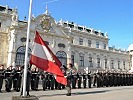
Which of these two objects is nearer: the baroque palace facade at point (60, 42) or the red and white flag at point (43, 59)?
the red and white flag at point (43, 59)

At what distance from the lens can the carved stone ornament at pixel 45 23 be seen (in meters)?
37.1

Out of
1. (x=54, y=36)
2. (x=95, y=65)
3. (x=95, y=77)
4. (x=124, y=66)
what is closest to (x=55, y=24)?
(x=54, y=36)

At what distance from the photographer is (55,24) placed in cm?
3866

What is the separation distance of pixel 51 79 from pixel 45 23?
22404 mm

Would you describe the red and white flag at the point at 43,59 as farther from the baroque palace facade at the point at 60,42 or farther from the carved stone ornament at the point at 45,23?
the carved stone ornament at the point at 45,23

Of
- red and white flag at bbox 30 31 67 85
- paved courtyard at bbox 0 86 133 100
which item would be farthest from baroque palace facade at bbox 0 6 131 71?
red and white flag at bbox 30 31 67 85

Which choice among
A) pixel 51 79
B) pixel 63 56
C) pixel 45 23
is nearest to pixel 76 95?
pixel 51 79

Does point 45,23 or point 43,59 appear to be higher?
point 45,23

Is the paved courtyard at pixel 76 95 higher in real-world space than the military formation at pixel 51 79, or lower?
lower

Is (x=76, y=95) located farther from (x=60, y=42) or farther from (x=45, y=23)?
(x=60, y=42)

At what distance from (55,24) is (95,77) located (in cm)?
2051

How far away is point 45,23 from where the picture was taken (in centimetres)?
3731

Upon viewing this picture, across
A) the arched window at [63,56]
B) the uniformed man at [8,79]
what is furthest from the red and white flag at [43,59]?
the arched window at [63,56]

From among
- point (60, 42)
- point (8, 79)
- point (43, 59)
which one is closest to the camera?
point (43, 59)
